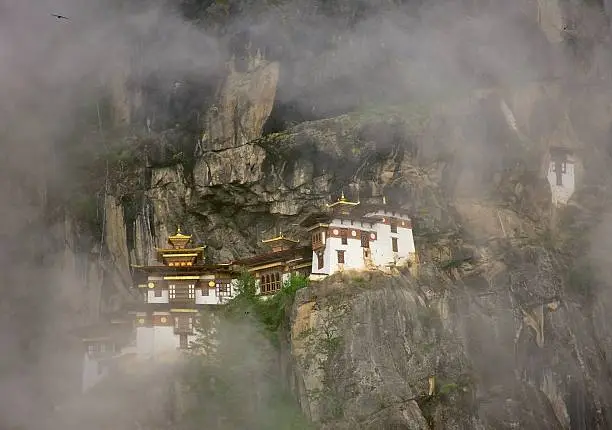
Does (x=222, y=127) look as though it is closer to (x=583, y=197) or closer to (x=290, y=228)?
(x=290, y=228)

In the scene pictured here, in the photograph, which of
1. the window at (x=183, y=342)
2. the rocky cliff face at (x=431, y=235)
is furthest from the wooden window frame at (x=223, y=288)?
the rocky cliff face at (x=431, y=235)

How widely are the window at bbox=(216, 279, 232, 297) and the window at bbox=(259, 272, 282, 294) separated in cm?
169

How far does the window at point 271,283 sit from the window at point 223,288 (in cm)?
169

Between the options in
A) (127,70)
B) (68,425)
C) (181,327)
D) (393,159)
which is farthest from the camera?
(127,70)

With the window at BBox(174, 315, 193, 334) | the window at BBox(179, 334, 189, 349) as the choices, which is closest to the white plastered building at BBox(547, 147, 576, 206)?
the window at BBox(174, 315, 193, 334)

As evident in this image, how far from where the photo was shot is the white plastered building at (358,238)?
33906 millimetres

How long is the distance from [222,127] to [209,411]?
51.3 ft

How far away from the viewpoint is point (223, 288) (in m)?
37.1

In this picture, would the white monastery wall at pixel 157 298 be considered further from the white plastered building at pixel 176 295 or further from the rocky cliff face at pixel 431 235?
the rocky cliff face at pixel 431 235

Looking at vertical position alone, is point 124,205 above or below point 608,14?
below

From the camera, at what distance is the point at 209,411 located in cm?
3120

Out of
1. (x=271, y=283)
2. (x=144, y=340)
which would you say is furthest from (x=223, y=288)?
(x=144, y=340)

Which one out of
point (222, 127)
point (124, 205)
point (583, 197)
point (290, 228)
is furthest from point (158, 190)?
point (583, 197)

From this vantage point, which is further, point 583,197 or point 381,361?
point 583,197
